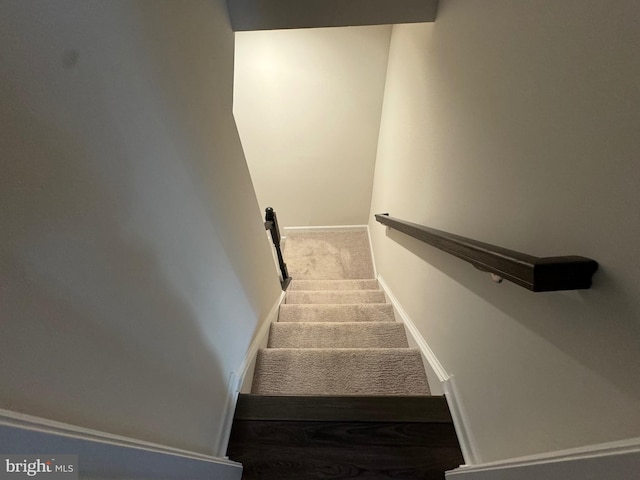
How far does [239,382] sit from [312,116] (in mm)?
2943

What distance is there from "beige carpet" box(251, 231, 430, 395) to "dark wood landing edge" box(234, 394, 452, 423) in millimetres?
202

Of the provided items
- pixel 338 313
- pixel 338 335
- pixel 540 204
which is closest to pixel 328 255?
pixel 338 313

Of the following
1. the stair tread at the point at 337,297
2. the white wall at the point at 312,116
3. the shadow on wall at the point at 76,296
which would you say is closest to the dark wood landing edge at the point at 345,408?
the shadow on wall at the point at 76,296

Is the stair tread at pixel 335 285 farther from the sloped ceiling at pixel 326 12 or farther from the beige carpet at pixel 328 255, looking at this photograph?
the sloped ceiling at pixel 326 12

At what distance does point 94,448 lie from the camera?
0.51m

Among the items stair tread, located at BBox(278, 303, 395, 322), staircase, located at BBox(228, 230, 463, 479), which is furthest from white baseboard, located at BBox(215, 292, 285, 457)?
stair tread, located at BBox(278, 303, 395, 322)

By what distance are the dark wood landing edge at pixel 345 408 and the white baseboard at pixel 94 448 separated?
0.50 m

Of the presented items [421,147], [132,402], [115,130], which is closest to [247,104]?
[421,147]

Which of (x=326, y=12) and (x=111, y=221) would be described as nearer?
(x=111, y=221)

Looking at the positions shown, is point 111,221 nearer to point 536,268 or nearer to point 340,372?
point 536,268

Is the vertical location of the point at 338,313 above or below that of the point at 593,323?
above

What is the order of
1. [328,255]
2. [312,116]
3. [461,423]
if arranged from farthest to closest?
[328,255] → [312,116] → [461,423]

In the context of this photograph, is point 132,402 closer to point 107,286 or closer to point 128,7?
point 107,286

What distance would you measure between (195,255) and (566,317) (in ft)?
3.40
